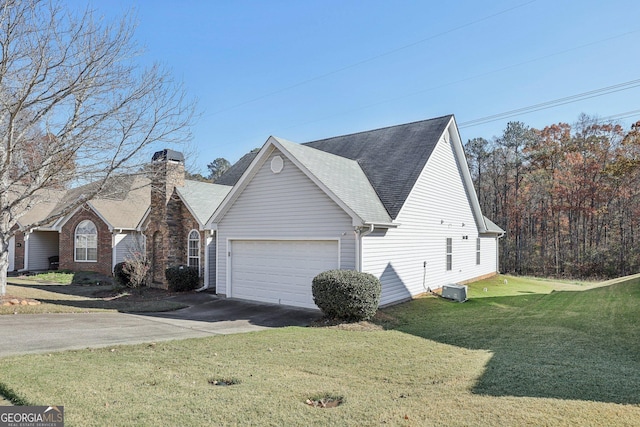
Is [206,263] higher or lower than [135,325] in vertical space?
higher

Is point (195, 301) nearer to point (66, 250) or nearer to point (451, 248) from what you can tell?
point (451, 248)

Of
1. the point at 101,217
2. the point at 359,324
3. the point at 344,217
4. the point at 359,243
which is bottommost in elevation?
the point at 359,324

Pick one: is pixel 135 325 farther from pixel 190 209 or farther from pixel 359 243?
pixel 190 209

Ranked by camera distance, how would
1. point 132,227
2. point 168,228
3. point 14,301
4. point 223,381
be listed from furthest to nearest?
point 132,227 < point 168,228 < point 14,301 < point 223,381

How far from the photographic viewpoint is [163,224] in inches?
683

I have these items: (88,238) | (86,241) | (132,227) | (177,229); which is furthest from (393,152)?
(86,241)

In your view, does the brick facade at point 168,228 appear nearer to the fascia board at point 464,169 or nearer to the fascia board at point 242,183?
the fascia board at point 242,183

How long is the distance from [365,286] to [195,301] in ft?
23.4

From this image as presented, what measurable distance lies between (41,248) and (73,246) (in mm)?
4438

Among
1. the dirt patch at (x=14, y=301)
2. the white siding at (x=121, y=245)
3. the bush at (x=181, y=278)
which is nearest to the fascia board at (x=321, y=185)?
the bush at (x=181, y=278)

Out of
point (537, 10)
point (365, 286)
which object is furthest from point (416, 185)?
point (537, 10)

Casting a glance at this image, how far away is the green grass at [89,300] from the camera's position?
1148 cm

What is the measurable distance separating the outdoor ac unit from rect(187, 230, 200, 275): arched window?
10.6 meters

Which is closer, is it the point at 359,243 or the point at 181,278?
the point at 359,243
